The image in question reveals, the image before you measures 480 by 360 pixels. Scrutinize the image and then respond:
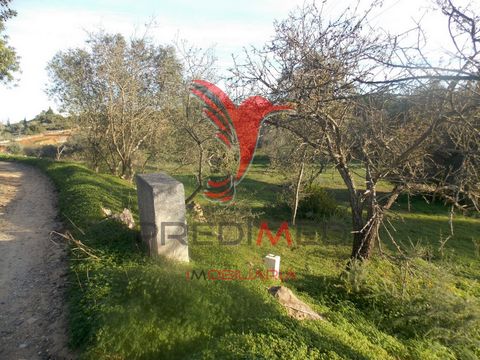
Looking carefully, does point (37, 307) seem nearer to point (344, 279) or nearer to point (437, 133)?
point (344, 279)

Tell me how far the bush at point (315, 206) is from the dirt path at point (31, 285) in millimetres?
9167

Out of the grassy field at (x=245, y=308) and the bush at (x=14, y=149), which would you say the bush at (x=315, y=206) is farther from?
the bush at (x=14, y=149)

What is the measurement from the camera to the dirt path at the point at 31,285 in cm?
423

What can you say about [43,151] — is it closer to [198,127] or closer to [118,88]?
[118,88]

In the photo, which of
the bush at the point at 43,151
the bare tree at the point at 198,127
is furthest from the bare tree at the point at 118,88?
the bush at the point at 43,151

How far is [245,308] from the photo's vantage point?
4742 mm

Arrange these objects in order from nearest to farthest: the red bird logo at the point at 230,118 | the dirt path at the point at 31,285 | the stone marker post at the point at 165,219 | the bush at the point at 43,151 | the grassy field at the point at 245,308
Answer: the grassy field at the point at 245,308, the dirt path at the point at 31,285, the stone marker post at the point at 165,219, the red bird logo at the point at 230,118, the bush at the point at 43,151

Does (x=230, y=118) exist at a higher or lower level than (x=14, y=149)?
higher

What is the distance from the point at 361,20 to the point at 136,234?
248 inches

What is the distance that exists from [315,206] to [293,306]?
28.2 feet

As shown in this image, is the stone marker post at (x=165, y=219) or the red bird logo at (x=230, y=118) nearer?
the stone marker post at (x=165, y=219)

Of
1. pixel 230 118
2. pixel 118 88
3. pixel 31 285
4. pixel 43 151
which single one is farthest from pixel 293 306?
pixel 43 151

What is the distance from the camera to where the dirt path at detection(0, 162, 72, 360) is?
13.9ft

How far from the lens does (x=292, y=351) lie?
3.82 m
